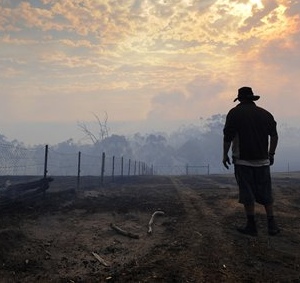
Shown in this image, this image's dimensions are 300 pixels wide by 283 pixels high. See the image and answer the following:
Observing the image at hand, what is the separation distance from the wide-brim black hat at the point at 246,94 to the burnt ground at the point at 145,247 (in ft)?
7.68

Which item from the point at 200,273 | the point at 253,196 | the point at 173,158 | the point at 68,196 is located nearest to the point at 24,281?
the point at 200,273

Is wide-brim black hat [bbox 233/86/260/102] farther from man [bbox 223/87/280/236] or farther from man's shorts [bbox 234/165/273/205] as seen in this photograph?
man's shorts [bbox 234/165/273/205]

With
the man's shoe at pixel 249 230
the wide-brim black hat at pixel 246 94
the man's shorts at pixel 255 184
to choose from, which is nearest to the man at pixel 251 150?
the man's shorts at pixel 255 184

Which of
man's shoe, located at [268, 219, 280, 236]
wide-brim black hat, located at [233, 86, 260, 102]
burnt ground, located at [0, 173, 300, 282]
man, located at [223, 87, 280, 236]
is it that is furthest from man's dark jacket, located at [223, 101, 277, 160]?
burnt ground, located at [0, 173, 300, 282]

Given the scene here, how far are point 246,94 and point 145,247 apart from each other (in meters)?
3.32

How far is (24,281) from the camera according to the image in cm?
430

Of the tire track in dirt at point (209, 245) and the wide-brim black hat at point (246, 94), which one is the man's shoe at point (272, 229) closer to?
the tire track in dirt at point (209, 245)

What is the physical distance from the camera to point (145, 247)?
222 inches

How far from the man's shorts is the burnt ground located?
57cm

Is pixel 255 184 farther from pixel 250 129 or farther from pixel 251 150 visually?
pixel 250 129

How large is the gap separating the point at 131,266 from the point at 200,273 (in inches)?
35.3

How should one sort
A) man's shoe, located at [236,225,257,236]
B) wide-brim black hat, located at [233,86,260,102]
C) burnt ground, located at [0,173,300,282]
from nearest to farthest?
burnt ground, located at [0,173,300,282] < man's shoe, located at [236,225,257,236] < wide-brim black hat, located at [233,86,260,102]

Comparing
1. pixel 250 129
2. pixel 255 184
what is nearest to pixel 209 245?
pixel 255 184

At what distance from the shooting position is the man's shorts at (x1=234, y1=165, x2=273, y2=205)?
6547 mm
